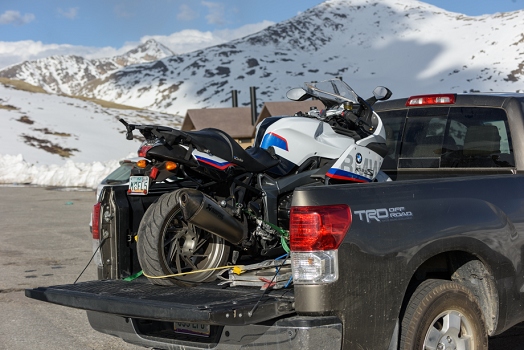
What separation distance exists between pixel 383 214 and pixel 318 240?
1.45ft

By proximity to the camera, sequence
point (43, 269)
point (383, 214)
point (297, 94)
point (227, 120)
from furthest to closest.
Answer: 1. point (227, 120)
2. point (43, 269)
3. point (297, 94)
4. point (383, 214)

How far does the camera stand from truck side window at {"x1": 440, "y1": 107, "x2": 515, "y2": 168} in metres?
5.68

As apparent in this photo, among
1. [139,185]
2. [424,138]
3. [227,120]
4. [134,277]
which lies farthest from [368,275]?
[227,120]

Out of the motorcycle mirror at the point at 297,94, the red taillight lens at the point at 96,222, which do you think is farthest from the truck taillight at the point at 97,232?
the motorcycle mirror at the point at 297,94

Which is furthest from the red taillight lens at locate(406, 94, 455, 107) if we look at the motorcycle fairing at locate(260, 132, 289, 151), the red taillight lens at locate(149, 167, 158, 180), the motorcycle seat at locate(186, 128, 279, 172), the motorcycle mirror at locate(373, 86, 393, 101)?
the red taillight lens at locate(149, 167, 158, 180)

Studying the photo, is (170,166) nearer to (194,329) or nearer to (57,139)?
(194,329)

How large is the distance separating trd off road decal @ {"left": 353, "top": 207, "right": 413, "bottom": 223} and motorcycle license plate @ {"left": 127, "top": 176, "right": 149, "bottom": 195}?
1.49m

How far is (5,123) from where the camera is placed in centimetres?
5581

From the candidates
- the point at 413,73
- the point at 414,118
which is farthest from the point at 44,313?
the point at 413,73

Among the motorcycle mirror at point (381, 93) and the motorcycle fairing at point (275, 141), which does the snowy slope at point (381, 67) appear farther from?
the motorcycle fairing at point (275, 141)

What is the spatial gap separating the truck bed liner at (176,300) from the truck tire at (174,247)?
4.5 inches

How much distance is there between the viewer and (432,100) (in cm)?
634

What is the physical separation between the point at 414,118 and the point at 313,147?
1381 mm

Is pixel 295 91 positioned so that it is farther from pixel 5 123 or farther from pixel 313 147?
pixel 5 123
